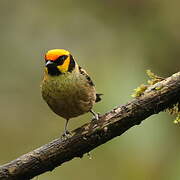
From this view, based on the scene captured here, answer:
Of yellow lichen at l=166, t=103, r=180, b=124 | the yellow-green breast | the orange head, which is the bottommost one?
the yellow-green breast

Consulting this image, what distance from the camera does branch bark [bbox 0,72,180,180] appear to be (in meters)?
3.62

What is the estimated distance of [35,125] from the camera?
213 inches

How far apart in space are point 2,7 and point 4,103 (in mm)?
1042

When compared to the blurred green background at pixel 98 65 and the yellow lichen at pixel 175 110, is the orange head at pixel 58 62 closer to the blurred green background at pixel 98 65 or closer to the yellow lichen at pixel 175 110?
the blurred green background at pixel 98 65

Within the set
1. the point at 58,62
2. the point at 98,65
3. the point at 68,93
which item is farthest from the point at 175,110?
the point at 98,65

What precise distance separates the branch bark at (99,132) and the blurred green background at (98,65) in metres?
0.28

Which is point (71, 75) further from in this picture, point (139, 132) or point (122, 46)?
point (139, 132)

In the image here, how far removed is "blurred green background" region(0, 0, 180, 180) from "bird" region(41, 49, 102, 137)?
6.5 inches

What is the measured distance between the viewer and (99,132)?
3.80 meters

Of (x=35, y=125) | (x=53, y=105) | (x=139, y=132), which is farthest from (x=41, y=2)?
(x=139, y=132)

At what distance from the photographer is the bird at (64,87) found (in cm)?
460

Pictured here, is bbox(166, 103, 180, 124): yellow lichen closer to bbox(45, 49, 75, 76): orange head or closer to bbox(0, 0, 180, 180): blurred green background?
bbox(0, 0, 180, 180): blurred green background

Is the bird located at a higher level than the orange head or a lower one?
lower

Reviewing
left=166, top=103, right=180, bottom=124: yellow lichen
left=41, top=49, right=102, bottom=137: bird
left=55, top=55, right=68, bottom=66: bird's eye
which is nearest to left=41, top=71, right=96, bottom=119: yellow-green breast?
left=41, top=49, right=102, bottom=137: bird
